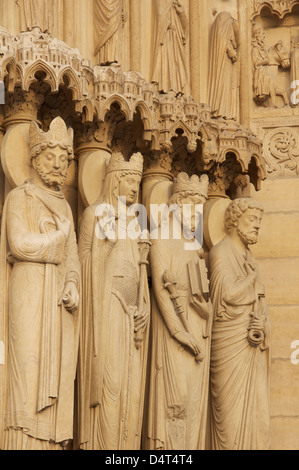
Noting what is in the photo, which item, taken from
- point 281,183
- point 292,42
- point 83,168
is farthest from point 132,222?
point 292,42

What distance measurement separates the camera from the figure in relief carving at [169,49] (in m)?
12.1

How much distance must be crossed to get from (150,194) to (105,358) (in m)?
1.57

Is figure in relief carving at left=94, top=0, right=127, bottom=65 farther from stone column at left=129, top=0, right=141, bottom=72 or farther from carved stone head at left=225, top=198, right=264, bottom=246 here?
carved stone head at left=225, top=198, right=264, bottom=246

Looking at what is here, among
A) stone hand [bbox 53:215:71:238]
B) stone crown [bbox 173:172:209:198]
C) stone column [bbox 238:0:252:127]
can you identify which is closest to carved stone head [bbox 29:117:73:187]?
stone hand [bbox 53:215:71:238]

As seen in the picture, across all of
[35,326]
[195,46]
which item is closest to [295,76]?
[195,46]

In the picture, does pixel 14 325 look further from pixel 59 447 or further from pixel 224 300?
pixel 224 300

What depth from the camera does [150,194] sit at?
1192 cm

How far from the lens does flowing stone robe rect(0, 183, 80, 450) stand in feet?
33.8

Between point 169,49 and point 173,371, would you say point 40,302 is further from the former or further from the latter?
point 169,49

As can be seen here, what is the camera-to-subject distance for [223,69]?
12.8 m

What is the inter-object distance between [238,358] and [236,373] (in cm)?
11

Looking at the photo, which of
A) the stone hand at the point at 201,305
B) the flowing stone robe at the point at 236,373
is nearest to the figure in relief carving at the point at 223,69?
the flowing stone robe at the point at 236,373

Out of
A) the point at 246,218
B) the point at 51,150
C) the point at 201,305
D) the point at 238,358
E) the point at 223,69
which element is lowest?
the point at 238,358

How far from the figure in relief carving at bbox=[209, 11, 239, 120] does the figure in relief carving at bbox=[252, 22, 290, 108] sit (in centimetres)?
46
